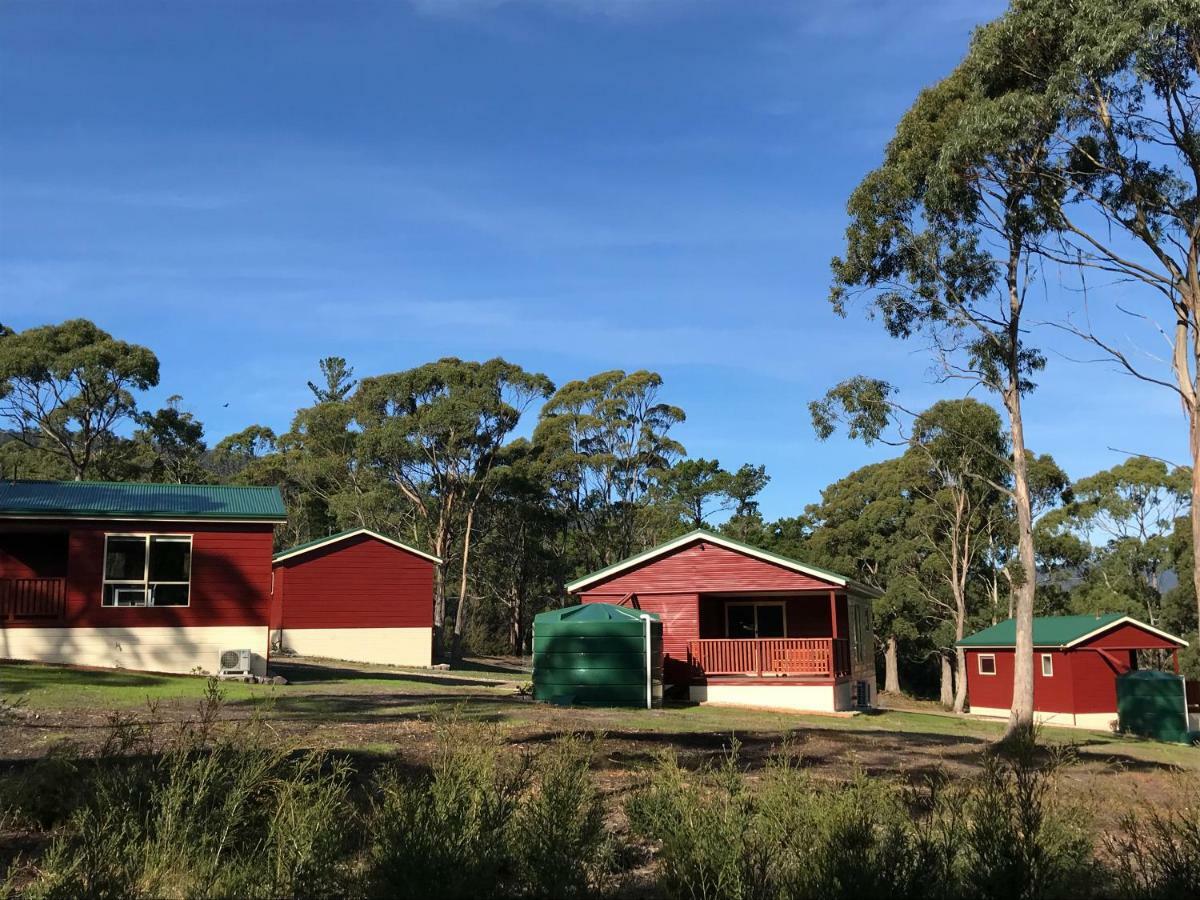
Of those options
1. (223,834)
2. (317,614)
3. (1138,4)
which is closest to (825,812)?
(223,834)

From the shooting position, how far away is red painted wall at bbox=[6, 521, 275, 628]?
21.2 m

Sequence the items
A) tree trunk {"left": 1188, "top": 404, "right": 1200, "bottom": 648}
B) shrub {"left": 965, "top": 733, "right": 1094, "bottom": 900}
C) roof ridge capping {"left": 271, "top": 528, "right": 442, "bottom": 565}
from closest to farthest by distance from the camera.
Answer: shrub {"left": 965, "top": 733, "right": 1094, "bottom": 900}
tree trunk {"left": 1188, "top": 404, "right": 1200, "bottom": 648}
roof ridge capping {"left": 271, "top": 528, "right": 442, "bottom": 565}

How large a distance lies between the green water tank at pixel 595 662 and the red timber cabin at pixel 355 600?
54.2 feet

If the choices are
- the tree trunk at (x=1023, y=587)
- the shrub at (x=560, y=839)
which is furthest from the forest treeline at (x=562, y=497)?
the shrub at (x=560, y=839)

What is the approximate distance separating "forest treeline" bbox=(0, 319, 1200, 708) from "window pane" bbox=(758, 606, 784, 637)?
12.2m

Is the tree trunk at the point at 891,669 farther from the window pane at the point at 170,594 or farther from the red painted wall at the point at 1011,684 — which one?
the window pane at the point at 170,594

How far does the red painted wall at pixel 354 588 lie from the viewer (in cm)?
3481

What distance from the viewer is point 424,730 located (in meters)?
12.0

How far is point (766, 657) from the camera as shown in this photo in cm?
2555

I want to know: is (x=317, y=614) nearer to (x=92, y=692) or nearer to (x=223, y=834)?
(x=92, y=692)

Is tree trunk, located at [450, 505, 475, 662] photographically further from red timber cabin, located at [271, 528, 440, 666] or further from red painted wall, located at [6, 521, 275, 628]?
red painted wall, located at [6, 521, 275, 628]

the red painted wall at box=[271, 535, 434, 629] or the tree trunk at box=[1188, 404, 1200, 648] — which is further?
the red painted wall at box=[271, 535, 434, 629]

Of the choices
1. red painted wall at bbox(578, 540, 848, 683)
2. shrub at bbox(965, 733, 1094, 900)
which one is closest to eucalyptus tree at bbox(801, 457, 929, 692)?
red painted wall at bbox(578, 540, 848, 683)

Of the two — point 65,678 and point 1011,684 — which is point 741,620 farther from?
point 65,678
